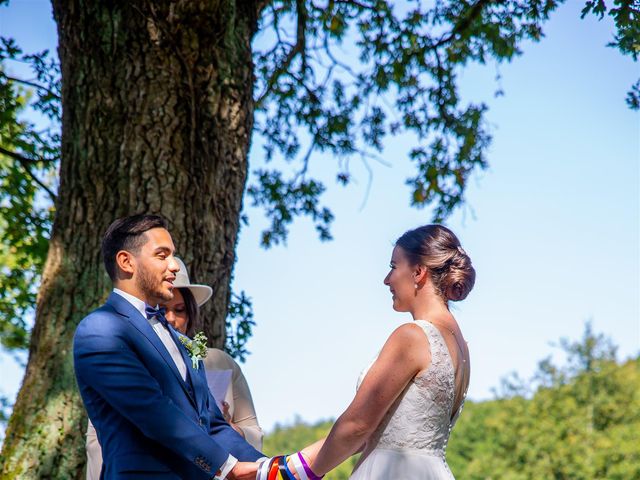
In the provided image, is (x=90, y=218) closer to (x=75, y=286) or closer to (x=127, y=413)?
(x=75, y=286)

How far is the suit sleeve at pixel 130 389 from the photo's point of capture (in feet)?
13.9

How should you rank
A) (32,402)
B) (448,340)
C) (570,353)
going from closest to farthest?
(448,340)
(32,402)
(570,353)

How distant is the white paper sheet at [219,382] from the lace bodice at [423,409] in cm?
163

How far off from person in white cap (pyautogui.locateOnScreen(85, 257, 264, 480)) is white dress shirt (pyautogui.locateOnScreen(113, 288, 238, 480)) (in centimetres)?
101

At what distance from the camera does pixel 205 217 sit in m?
7.08

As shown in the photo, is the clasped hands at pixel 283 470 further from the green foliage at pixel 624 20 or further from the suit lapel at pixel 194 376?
the green foliage at pixel 624 20

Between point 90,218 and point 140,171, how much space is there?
0.52 meters

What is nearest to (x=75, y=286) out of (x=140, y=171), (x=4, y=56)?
(x=140, y=171)

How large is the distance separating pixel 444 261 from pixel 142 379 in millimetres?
1581

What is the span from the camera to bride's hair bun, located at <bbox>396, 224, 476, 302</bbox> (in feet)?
15.3

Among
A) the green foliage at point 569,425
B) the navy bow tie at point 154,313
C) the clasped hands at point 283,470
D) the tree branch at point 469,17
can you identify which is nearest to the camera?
the navy bow tie at point 154,313

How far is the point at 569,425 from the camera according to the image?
1663 inches

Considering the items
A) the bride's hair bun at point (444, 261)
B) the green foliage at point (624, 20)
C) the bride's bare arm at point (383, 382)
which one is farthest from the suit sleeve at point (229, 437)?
the green foliage at point (624, 20)

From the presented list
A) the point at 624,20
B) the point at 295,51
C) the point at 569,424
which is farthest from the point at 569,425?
the point at 624,20
